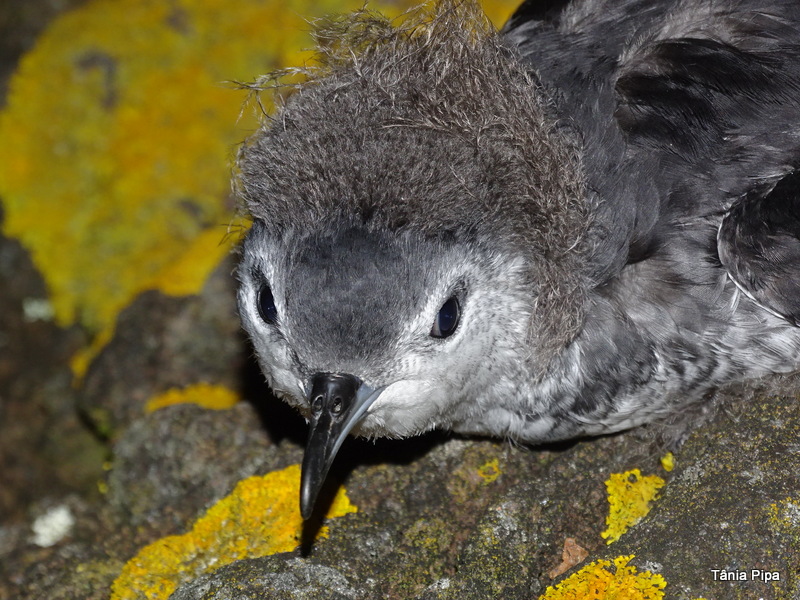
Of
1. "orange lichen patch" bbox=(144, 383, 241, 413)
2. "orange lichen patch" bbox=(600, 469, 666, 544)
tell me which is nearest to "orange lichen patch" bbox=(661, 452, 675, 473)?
"orange lichen patch" bbox=(600, 469, 666, 544)

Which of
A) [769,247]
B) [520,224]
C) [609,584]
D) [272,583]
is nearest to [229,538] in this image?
[272,583]

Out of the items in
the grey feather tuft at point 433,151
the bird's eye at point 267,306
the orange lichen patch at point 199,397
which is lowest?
the orange lichen patch at point 199,397

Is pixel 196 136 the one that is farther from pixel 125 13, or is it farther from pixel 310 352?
pixel 310 352

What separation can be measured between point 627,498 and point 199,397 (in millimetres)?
1939

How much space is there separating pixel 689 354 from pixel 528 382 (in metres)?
0.57

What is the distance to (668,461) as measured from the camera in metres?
3.07

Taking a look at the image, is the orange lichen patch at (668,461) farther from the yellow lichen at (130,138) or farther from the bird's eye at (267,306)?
the yellow lichen at (130,138)

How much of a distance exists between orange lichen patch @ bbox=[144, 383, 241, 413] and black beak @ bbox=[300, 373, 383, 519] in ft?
4.31

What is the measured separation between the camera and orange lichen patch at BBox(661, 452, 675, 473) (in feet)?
10.0

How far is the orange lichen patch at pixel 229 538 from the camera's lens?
3066 millimetres

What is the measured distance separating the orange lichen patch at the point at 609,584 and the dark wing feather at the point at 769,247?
38.7 inches

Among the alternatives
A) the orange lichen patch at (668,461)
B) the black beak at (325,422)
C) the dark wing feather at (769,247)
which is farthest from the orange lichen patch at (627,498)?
the black beak at (325,422)

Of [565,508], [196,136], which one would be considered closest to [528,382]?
[565,508]

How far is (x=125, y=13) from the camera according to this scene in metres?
4.85
